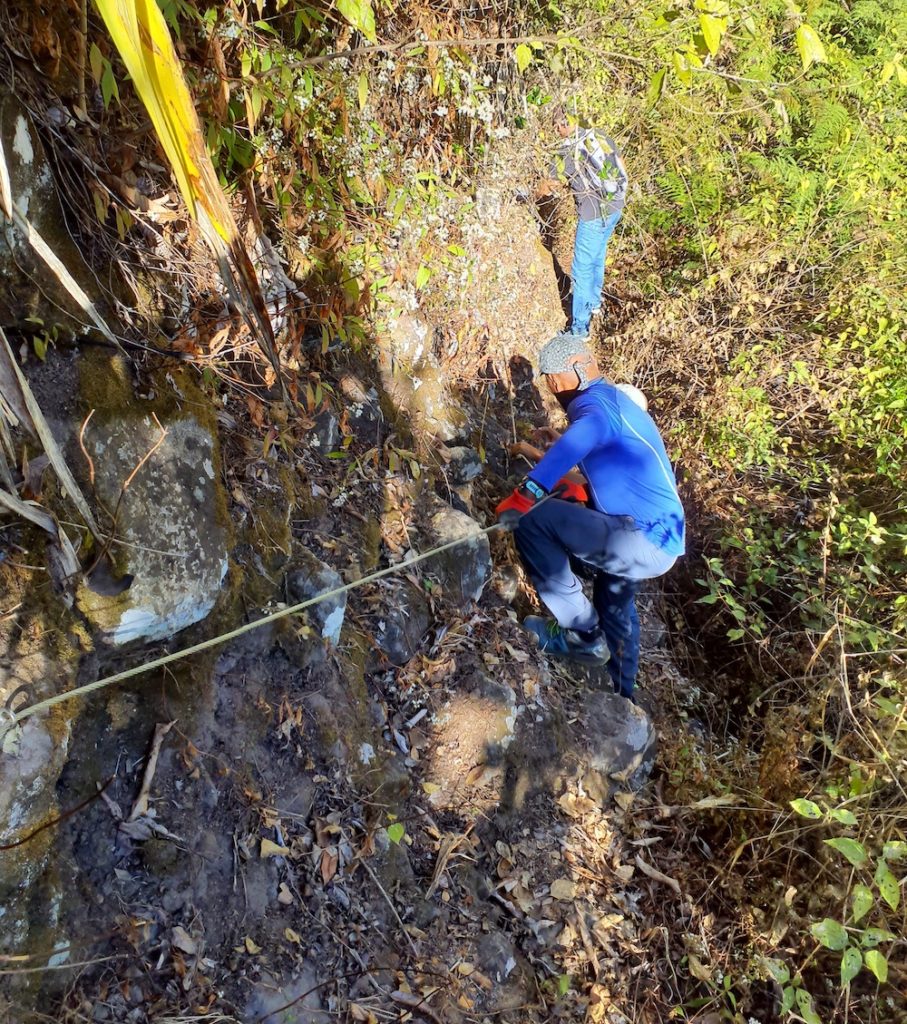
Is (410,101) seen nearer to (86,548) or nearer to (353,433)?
(353,433)

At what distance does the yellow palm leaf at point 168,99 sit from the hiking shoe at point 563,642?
338 cm

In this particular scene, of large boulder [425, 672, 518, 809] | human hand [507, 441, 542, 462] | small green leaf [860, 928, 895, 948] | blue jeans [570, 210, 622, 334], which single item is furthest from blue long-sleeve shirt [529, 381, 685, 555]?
blue jeans [570, 210, 622, 334]

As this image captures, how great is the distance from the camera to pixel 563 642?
4617mm

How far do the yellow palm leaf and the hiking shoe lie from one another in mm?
3379

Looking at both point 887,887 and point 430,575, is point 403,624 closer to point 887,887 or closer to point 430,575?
point 430,575

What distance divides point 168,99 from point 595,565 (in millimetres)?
3662

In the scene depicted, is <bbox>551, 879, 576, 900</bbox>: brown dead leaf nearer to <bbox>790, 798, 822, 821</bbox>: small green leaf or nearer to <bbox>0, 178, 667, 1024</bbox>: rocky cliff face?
<bbox>0, 178, 667, 1024</bbox>: rocky cliff face

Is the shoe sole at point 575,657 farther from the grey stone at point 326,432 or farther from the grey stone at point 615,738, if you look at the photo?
the grey stone at point 326,432

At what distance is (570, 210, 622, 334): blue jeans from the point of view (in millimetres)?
6152

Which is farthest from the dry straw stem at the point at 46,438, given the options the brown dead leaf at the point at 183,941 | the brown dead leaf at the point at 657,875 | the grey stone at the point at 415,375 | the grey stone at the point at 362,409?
the brown dead leaf at the point at 657,875

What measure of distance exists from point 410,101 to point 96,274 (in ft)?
9.00

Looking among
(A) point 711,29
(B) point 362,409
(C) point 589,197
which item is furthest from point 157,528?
(C) point 589,197

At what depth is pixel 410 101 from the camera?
13.9 feet

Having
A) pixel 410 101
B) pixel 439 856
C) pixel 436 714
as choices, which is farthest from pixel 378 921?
pixel 410 101
